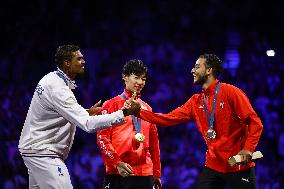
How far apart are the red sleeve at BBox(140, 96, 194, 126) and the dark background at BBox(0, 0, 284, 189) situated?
2.87 m

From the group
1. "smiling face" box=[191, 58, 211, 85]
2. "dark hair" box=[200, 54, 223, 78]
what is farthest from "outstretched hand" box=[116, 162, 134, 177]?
"dark hair" box=[200, 54, 223, 78]

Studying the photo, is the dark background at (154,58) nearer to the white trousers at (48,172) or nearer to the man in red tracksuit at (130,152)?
the man in red tracksuit at (130,152)

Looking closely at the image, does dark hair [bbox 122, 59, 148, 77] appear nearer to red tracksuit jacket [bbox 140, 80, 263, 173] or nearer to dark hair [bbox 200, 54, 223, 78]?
red tracksuit jacket [bbox 140, 80, 263, 173]

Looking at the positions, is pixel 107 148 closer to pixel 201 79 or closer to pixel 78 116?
pixel 78 116

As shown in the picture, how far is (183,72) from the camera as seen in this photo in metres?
8.03

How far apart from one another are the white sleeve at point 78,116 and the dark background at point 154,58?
12.3 feet

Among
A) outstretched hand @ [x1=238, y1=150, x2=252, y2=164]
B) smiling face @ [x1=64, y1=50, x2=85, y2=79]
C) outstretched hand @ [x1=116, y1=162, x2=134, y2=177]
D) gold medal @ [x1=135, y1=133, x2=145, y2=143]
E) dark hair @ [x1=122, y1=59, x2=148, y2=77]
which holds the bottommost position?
outstretched hand @ [x1=116, y1=162, x2=134, y2=177]

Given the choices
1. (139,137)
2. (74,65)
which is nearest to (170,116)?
(139,137)

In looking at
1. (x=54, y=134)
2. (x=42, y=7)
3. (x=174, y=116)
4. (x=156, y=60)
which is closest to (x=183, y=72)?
(x=156, y=60)

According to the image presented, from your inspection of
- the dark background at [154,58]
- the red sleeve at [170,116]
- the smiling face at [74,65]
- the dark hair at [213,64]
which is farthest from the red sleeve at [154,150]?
the dark background at [154,58]

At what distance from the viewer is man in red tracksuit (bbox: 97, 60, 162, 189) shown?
4.18m

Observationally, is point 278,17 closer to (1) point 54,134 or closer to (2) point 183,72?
(2) point 183,72

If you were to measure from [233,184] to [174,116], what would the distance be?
802mm

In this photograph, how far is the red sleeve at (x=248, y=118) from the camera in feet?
12.8
